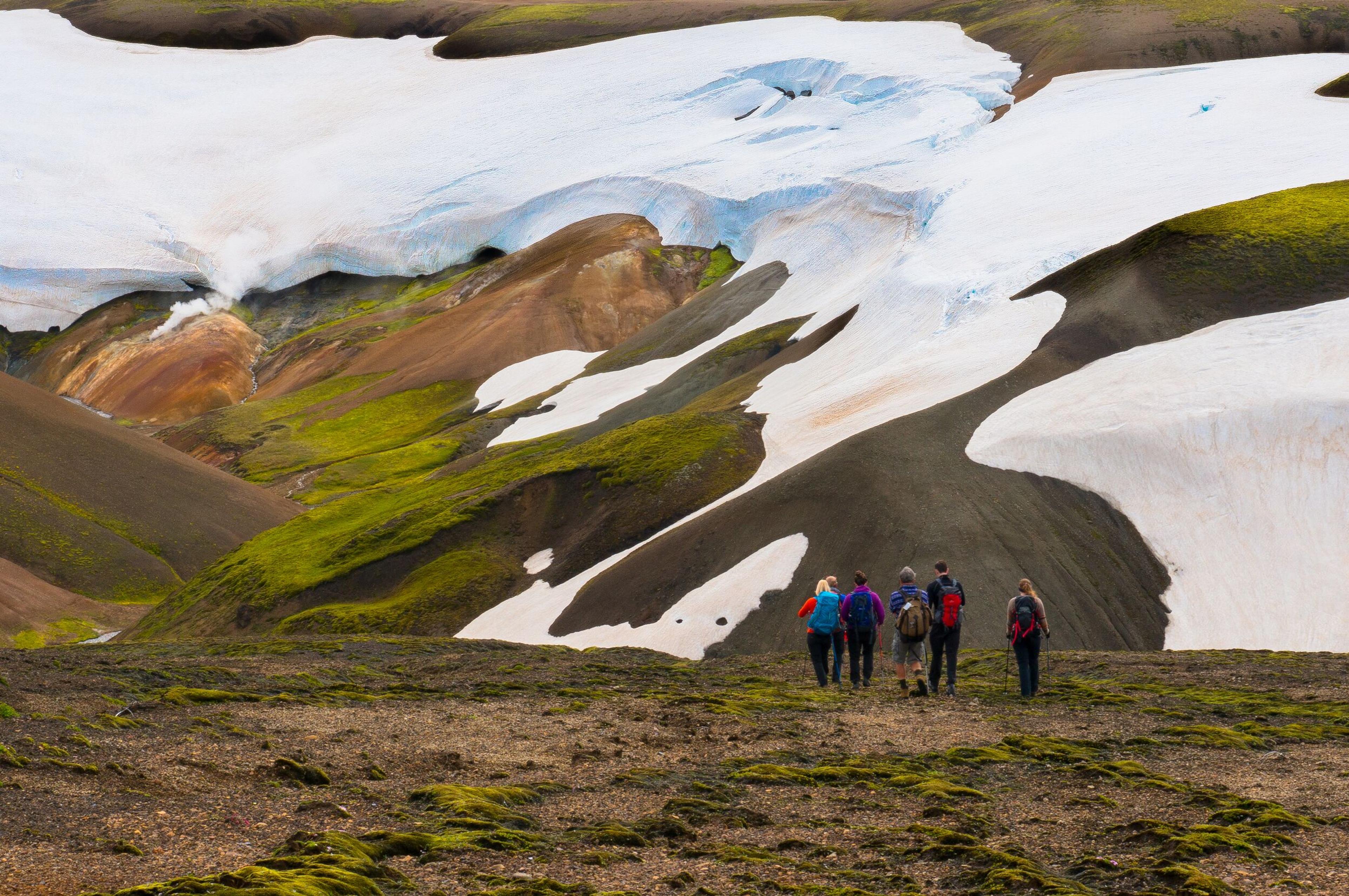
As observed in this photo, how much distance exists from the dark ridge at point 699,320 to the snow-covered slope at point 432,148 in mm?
14918

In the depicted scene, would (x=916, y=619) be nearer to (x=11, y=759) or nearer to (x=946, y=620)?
(x=946, y=620)

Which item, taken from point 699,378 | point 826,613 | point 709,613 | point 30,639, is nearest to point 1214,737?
point 826,613

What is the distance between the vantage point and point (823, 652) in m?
27.7

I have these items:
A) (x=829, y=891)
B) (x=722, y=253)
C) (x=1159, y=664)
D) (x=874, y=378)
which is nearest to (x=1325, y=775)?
(x=829, y=891)

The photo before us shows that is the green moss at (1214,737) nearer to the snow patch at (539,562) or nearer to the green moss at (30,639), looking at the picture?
the snow patch at (539,562)

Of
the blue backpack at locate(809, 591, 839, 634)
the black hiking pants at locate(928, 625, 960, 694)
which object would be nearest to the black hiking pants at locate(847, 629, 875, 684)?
the blue backpack at locate(809, 591, 839, 634)

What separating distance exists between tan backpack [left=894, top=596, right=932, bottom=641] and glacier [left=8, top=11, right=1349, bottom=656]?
12562 mm

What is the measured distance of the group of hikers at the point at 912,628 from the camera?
24781 millimetres

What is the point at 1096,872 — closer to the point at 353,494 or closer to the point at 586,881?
the point at 586,881

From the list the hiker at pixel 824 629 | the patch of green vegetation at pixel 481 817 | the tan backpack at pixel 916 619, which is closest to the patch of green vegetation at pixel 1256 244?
the hiker at pixel 824 629

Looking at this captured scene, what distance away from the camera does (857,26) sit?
150875mm

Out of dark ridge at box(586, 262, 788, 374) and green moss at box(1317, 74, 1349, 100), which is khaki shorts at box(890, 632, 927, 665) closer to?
dark ridge at box(586, 262, 788, 374)

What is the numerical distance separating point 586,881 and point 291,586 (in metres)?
41.9

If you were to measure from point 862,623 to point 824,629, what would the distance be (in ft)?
2.94
